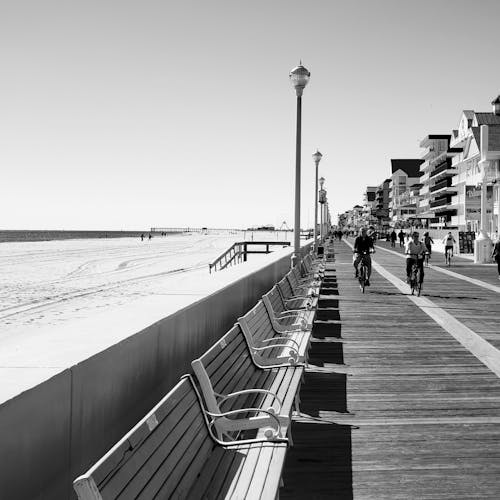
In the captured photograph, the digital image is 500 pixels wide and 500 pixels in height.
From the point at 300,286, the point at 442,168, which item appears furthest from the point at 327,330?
the point at 442,168

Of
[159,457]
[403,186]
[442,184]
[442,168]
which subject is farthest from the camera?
[403,186]

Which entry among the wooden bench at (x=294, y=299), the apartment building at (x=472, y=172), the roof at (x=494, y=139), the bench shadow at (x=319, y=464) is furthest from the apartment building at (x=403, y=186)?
the bench shadow at (x=319, y=464)

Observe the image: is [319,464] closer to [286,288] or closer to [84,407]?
[84,407]

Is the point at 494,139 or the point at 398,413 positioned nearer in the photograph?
the point at 398,413

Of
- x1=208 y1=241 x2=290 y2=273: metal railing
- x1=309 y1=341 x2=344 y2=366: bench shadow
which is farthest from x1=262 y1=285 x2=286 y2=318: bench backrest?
x1=208 y1=241 x2=290 y2=273: metal railing

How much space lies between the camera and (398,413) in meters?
6.41

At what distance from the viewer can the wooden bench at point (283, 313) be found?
824 cm

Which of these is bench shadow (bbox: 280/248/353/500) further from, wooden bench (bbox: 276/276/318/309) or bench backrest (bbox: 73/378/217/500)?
wooden bench (bbox: 276/276/318/309)

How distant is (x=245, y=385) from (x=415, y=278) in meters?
12.5

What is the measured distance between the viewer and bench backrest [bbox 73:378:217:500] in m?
2.43

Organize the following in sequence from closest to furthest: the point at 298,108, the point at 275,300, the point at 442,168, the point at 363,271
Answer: the point at 275,300 < the point at 298,108 < the point at 363,271 < the point at 442,168

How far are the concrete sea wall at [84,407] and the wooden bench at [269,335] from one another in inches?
20.8

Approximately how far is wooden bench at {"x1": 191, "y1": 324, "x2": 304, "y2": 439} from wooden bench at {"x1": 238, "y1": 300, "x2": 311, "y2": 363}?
51 mm

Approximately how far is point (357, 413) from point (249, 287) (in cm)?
375
